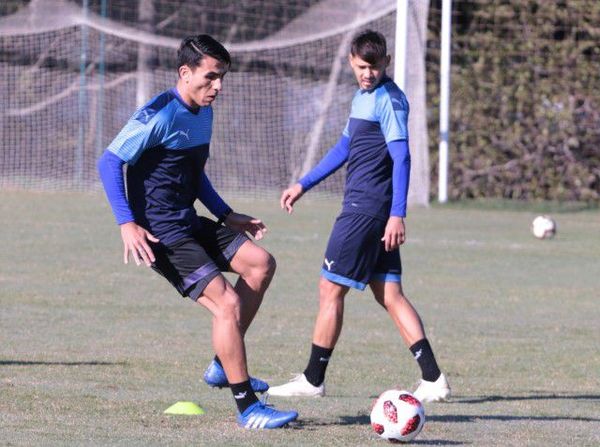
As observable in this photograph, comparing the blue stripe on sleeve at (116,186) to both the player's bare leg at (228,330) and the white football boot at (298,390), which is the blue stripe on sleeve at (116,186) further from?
the white football boot at (298,390)

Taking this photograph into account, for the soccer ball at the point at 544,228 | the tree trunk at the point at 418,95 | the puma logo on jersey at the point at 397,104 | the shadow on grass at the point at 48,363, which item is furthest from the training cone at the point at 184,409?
the tree trunk at the point at 418,95

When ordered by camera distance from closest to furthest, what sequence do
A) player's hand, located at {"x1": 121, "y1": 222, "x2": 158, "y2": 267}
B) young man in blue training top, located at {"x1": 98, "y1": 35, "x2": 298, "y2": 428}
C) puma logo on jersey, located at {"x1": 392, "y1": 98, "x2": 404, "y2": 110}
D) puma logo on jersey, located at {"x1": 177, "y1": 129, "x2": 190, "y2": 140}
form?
1. player's hand, located at {"x1": 121, "y1": 222, "x2": 158, "y2": 267}
2. young man in blue training top, located at {"x1": 98, "y1": 35, "x2": 298, "y2": 428}
3. puma logo on jersey, located at {"x1": 177, "y1": 129, "x2": 190, "y2": 140}
4. puma logo on jersey, located at {"x1": 392, "y1": 98, "x2": 404, "y2": 110}

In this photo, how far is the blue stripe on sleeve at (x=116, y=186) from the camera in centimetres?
608

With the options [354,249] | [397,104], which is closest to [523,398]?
[354,249]

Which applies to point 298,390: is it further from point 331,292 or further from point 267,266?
point 267,266

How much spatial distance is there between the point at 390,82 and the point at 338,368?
2.22 m

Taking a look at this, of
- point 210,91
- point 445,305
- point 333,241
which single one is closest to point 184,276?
point 210,91

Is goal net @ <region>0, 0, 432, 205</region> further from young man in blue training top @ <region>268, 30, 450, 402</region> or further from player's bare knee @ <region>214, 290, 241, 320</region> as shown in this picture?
player's bare knee @ <region>214, 290, 241, 320</region>

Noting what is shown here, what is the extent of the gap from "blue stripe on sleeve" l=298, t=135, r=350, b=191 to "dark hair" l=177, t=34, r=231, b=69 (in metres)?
1.44

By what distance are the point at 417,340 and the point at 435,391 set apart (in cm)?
30

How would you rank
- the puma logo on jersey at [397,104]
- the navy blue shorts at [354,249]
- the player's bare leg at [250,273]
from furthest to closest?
the navy blue shorts at [354,249] < the puma logo on jersey at [397,104] < the player's bare leg at [250,273]

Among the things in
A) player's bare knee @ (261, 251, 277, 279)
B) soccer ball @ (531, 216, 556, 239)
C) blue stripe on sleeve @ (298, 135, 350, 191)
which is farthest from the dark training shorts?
soccer ball @ (531, 216, 556, 239)

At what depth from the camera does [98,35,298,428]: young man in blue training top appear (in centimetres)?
613

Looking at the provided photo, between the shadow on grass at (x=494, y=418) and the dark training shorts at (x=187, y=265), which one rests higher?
the dark training shorts at (x=187, y=265)
